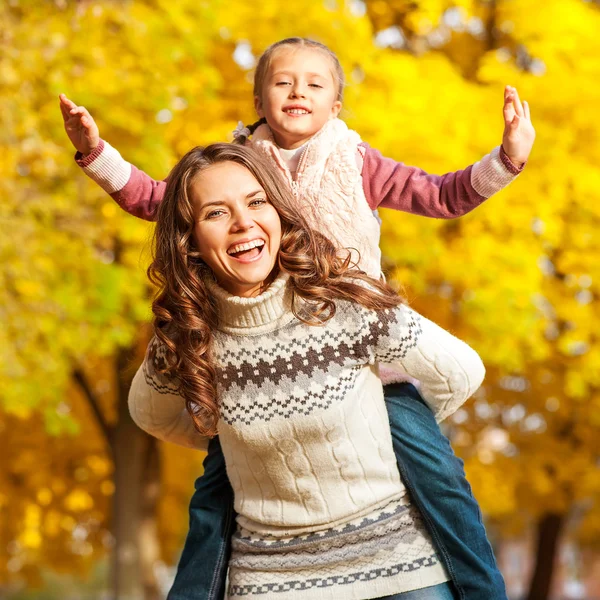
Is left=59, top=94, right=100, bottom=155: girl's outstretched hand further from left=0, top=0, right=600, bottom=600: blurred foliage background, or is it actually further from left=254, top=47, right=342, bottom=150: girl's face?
left=0, top=0, right=600, bottom=600: blurred foliage background

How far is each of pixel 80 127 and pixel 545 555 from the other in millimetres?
15055

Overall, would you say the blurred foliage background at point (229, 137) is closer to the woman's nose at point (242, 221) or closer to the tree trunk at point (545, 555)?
the tree trunk at point (545, 555)

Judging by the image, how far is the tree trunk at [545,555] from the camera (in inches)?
650

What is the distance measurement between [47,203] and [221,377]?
692 cm

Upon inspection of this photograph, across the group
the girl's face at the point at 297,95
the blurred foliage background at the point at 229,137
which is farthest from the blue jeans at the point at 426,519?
the blurred foliage background at the point at 229,137

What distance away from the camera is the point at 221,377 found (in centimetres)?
296

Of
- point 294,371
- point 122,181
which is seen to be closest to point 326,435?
point 294,371

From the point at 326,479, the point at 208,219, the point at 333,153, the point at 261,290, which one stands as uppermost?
the point at 333,153

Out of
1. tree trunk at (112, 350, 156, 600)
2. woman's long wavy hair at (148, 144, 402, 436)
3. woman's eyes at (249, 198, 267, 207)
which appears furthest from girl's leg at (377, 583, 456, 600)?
tree trunk at (112, 350, 156, 600)

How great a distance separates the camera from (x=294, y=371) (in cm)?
287

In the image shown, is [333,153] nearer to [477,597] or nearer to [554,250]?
[477,597]

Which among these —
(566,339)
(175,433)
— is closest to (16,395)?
(566,339)

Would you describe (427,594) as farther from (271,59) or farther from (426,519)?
(271,59)

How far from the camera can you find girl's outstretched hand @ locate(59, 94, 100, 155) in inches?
122
